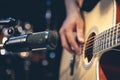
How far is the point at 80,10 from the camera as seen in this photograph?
163 centimetres

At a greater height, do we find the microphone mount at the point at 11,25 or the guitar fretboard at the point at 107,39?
the microphone mount at the point at 11,25

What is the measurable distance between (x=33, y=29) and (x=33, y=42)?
1388 millimetres

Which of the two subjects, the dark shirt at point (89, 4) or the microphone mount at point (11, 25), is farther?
the dark shirt at point (89, 4)

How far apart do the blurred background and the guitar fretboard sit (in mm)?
1085

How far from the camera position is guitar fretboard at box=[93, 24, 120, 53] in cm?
105

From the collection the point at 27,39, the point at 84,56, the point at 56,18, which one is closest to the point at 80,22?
the point at 84,56

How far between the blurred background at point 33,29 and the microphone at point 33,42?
123 cm

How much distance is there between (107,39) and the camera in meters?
1.12

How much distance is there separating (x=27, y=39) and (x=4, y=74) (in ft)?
3.93

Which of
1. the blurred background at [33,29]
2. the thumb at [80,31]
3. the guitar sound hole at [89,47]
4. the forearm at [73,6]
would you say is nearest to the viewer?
the guitar sound hole at [89,47]

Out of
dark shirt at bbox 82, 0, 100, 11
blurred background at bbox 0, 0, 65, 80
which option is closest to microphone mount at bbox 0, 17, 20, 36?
dark shirt at bbox 82, 0, 100, 11

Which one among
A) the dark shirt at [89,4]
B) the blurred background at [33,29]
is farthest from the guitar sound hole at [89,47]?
the blurred background at [33,29]

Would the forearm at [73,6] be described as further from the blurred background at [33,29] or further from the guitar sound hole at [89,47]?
the blurred background at [33,29]

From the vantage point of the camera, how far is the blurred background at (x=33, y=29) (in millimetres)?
2281
